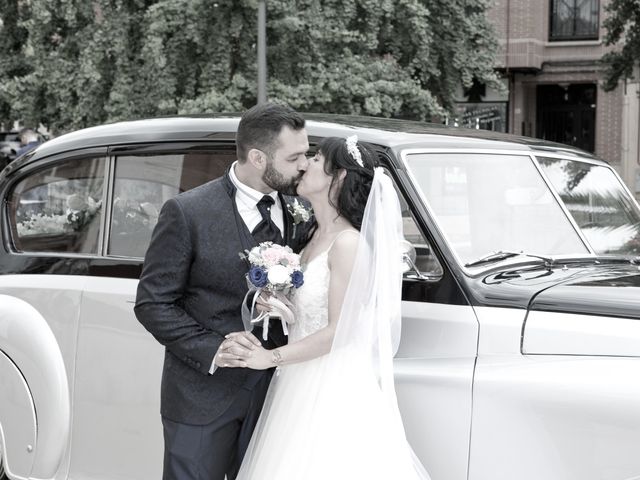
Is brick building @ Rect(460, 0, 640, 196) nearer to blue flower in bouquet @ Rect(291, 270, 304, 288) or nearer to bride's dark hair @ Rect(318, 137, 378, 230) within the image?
bride's dark hair @ Rect(318, 137, 378, 230)

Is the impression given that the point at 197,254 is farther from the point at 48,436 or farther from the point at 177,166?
the point at 48,436

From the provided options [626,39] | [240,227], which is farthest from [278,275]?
[626,39]

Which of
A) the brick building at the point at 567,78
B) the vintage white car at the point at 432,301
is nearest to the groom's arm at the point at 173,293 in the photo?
the vintage white car at the point at 432,301

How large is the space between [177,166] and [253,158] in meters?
0.86

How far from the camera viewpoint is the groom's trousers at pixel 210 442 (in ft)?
10.0

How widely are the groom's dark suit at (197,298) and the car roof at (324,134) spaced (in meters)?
0.63

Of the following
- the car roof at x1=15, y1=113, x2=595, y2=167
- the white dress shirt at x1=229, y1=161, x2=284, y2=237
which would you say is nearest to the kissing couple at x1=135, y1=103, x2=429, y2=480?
the white dress shirt at x1=229, y1=161, x2=284, y2=237

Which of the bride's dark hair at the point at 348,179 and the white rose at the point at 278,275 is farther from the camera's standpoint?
the bride's dark hair at the point at 348,179

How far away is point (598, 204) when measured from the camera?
3996mm

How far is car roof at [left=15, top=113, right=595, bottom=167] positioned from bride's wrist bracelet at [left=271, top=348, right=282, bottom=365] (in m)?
0.92

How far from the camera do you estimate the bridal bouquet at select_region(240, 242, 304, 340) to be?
2.86 m

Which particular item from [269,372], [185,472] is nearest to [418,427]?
[269,372]

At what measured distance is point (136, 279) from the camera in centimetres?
378

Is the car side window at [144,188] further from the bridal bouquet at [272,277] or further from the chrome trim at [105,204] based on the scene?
the bridal bouquet at [272,277]
